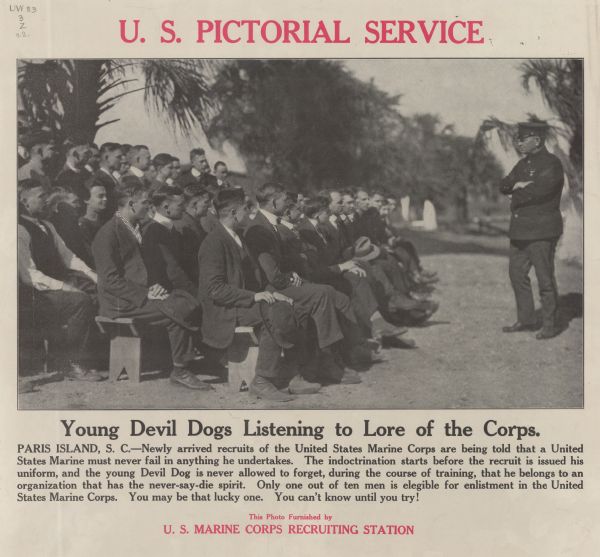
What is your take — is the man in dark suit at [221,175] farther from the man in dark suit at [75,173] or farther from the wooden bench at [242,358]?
the wooden bench at [242,358]

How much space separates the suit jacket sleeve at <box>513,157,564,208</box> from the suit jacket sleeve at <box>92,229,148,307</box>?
2.30 meters

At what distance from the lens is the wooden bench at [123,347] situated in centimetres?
544

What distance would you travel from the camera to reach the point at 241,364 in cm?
547

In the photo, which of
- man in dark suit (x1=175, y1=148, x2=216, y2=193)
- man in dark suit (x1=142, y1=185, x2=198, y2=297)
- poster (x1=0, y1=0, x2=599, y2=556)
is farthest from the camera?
man in dark suit (x1=175, y1=148, x2=216, y2=193)

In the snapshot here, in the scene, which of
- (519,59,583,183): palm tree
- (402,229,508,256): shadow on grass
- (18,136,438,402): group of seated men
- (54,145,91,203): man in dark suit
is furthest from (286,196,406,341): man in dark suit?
(519,59,583,183): palm tree

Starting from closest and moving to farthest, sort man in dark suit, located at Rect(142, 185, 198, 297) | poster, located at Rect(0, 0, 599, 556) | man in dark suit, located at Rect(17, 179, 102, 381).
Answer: poster, located at Rect(0, 0, 599, 556) < man in dark suit, located at Rect(17, 179, 102, 381) < man in dark suit, located at Rect(142, 185, 198, 297)

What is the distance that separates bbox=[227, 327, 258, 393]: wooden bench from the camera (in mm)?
5441

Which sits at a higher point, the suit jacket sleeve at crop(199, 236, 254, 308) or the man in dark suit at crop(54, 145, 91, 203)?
the man in dark suit at crop(54, 145, 91, 203)

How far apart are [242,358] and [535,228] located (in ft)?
6.27

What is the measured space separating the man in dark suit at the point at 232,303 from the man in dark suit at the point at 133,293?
16 centimetres

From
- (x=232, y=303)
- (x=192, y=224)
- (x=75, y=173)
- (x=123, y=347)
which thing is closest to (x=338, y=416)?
(x=232, y=303)

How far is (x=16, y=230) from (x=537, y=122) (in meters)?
3.11

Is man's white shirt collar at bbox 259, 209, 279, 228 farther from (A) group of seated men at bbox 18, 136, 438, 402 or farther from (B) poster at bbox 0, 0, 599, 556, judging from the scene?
(B) poster at bbox 0, 0, 599, 556

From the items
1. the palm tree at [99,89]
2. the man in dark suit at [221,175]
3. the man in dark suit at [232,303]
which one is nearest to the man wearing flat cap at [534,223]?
the man in dark suit at [232,303]
